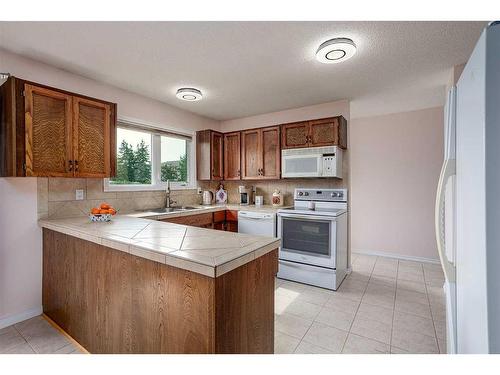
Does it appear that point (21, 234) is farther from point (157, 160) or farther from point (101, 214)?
point (157, 160)

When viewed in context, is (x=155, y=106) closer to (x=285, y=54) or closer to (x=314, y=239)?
(x=285, y=54)

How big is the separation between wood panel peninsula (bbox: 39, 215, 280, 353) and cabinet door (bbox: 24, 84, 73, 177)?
1.89 ft

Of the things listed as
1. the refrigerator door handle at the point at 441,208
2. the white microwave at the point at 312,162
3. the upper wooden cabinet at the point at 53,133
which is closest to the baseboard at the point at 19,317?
the upper wooden cabinet at the point at 53,133

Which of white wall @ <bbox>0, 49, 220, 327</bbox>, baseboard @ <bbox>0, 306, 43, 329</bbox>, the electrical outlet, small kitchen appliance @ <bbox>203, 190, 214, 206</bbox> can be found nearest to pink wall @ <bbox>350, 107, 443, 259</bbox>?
small kitchen appliance @ <bbox>203, 190, 214, 206</bbox>

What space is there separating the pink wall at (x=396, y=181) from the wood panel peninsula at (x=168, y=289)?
10.7ft

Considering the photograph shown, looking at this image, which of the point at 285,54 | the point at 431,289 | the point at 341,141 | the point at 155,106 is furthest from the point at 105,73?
the point at 431,289

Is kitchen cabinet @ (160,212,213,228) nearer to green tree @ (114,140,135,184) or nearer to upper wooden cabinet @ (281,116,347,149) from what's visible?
green tree @ (114,140,135,184)

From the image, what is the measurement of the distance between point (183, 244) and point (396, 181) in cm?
374

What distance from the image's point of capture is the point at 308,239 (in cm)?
289

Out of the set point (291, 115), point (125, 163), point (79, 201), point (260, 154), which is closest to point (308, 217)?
point (260, 154)

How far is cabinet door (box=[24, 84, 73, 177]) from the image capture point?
1.84m

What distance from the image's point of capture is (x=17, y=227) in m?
2.05
